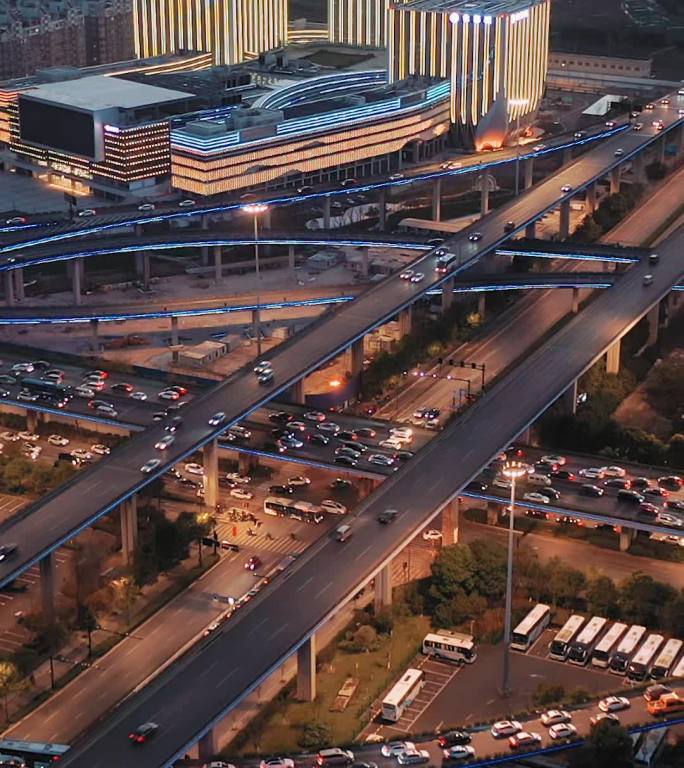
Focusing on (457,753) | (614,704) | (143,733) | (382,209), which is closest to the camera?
(143,733)

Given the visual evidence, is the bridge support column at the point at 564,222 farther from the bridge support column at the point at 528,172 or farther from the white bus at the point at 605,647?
the white bus at the point at 605,647

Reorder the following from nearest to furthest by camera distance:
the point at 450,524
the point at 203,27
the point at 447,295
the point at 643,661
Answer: the point at 643,661, the point at 450,524, the point at 447,295, the point at 203,27

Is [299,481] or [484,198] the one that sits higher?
[484,198]

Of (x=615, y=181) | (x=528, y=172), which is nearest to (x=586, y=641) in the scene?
(x=615, y=181)

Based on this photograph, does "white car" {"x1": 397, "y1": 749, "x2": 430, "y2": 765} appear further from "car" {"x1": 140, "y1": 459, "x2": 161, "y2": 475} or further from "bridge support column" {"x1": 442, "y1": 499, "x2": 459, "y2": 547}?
"car" {"x1": 140, "y1": 459, "x2": 161, "y2": 475}

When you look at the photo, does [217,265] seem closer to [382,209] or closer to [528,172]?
[382,209]

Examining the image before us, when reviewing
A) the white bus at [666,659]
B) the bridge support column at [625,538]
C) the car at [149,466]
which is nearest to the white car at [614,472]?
the bridge support column at [625,538]
